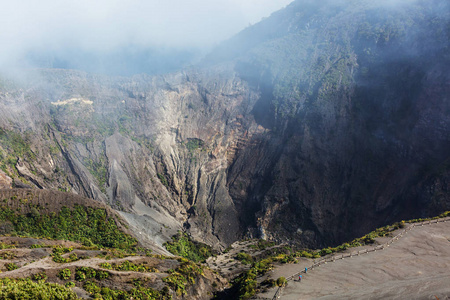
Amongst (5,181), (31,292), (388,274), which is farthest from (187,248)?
(31,292)

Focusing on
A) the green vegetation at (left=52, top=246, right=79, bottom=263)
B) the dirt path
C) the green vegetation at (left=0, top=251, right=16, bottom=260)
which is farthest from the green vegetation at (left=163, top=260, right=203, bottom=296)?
the green vegetation at (left=0, top=251, right=16, bottom=260)

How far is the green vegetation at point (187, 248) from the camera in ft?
220

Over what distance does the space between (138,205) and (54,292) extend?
63.6 meters

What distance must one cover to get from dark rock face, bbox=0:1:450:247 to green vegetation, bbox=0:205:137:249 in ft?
54.5

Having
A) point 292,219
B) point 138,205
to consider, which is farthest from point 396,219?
point 138,205

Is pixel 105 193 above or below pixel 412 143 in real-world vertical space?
above

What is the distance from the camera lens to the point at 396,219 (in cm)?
6500

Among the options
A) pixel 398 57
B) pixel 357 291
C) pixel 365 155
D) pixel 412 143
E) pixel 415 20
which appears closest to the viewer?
pixel 357 291

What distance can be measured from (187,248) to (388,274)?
153 ft

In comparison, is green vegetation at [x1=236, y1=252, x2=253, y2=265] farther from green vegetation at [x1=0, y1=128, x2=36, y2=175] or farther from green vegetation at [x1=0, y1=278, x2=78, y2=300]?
green vegetation at [x1=0, y1=128, x2=36, y2=175]

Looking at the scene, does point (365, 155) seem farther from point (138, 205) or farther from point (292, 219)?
point (138, 205)

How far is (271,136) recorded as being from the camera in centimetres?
9444

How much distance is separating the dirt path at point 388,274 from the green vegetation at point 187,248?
30490 millimetres

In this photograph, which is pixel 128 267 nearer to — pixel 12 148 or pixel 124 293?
pixel 124 293
